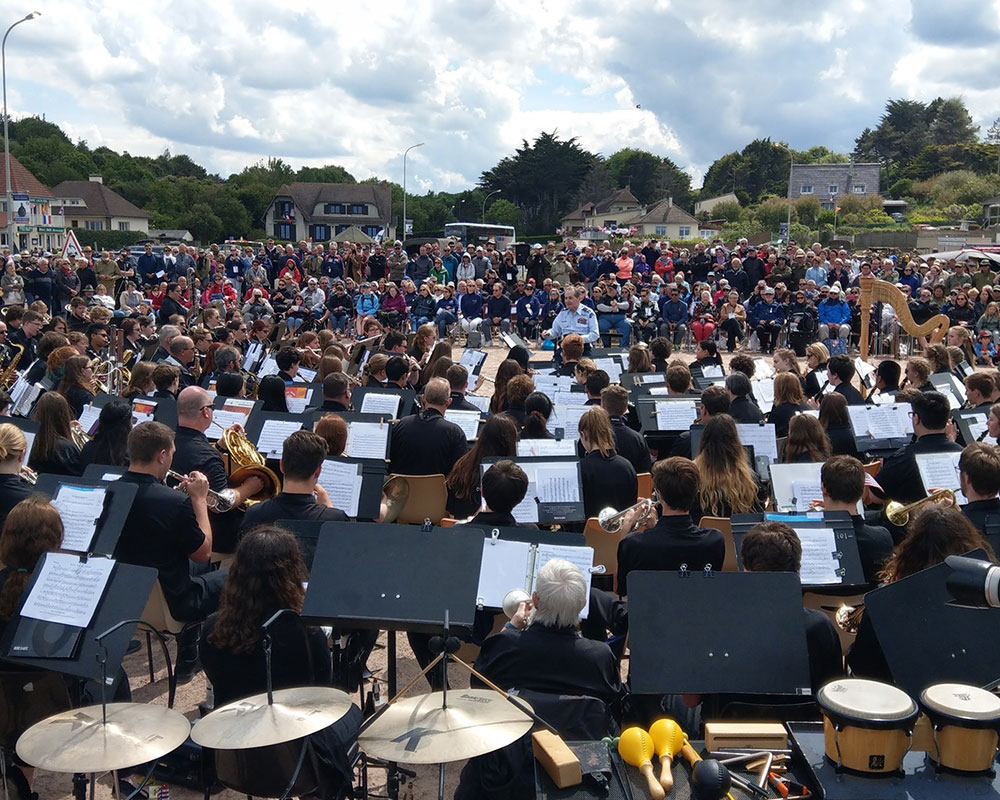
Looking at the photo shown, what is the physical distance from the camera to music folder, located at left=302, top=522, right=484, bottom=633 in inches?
154

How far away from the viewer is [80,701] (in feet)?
14.4

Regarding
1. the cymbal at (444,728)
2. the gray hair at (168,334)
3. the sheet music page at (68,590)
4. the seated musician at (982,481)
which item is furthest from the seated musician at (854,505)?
the gray hair at (168,334)

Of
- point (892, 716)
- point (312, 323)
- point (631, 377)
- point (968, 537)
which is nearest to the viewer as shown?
point (892, 716)

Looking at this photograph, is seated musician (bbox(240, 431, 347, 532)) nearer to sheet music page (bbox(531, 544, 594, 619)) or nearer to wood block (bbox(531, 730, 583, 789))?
sheet music page (bbox(531, 544, 594, 619))

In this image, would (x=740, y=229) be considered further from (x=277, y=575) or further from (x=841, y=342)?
(x=277, y=575)

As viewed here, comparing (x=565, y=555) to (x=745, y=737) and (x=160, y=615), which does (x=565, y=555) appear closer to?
(x=745, y=737)

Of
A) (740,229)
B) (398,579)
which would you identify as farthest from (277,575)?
(740,229)

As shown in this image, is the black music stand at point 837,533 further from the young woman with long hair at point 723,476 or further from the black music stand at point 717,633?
the black music stand at point 717,633

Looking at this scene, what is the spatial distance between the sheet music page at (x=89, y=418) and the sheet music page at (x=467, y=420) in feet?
10.3

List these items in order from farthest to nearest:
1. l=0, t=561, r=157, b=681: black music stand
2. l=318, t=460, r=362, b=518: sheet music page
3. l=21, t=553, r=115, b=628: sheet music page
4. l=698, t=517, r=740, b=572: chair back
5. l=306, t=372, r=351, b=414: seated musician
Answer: l=306, t=372, r=351, b=414: seated musician → l=318, t=460, r=362, b=518: sheet music page → l=698, t=517, r=740, b=572: chair back → l=21, t=553, r=115, b=628: sheet music page → l=0, t=561, r=157, b=681: black music stand

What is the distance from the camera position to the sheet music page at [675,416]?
27.7ft

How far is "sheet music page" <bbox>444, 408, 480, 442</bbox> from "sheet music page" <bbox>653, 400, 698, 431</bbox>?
68.2 inches

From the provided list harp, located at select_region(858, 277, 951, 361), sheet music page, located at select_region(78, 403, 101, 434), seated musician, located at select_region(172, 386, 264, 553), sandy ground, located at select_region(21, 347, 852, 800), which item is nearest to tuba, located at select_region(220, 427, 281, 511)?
seated musician, located at select_region(172, 386, 264, 553)

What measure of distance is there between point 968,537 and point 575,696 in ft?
6.91
